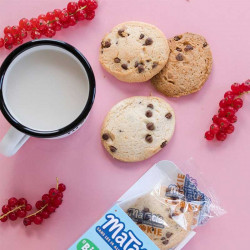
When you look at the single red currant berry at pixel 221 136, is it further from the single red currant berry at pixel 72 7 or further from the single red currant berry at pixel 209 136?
the single red currant berry at pixel 72 7

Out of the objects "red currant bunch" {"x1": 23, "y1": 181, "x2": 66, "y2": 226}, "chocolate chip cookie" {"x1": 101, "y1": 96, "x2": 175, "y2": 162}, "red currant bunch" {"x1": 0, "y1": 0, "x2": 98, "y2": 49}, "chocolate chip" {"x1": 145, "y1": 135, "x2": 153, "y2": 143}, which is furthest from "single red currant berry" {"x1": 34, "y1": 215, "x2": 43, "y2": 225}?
"red currant bunch" {"x1": 0, "y1": 0, "x2": 98, "y2": 49}

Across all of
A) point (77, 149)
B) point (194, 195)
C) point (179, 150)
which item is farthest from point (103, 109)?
point (194, 195)

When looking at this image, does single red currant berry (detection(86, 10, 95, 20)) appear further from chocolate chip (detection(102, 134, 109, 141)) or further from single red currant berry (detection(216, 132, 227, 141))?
single red currant berry (detection(216, 132, 227, 141))

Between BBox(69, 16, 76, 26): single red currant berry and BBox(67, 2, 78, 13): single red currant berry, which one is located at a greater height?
BBox(67, 2, 78, 13): single red currant berry

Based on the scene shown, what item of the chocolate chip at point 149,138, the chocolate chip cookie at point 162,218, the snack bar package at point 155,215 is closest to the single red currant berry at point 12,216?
the snack bar package at point 155,215

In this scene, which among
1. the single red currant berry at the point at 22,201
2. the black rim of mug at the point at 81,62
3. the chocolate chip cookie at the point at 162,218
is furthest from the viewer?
the single red currant berry at the point at 22,201

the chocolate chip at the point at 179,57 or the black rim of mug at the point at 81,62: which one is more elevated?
the black rim of mug at the point at 81,62

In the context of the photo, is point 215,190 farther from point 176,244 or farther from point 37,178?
point 37,178
